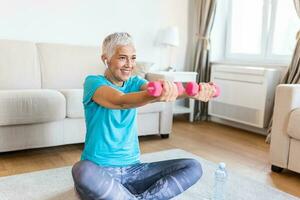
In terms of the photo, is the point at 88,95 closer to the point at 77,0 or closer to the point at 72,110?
the point at 72,110

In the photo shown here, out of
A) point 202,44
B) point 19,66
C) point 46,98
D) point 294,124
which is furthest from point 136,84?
point 202,44

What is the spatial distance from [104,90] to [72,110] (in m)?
1.37

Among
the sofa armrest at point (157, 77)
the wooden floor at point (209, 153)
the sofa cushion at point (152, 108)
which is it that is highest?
the sofa armrest at point (157, 77)

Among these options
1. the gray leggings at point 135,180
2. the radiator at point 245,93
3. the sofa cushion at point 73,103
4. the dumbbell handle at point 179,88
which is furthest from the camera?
the radiator at point 245,93

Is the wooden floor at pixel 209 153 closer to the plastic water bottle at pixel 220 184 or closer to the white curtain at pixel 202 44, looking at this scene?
the plastic water bottle at pixel 220 184

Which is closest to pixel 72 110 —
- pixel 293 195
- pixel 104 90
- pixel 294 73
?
pixel 104 90

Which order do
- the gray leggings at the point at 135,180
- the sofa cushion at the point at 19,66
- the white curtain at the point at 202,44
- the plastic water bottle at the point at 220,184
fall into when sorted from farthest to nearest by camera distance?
1. the white curtain at the point at 202,44
2. the sofa cushion at the point at 19,66
3. the plastic water bottle at the point at 220,184
4. the gray leggings at the point at 135,180

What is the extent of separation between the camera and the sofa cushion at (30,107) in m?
2.28

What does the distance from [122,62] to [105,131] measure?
30 centimetres

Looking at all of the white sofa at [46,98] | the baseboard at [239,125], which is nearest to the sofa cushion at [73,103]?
the white sofa at [46,98]

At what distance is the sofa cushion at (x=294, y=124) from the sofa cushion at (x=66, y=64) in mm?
1903

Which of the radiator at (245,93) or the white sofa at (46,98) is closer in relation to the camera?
the white sofa at (46,98)

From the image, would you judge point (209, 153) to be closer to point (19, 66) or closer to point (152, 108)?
point (152, 108)

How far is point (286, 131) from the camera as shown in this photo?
228cm
